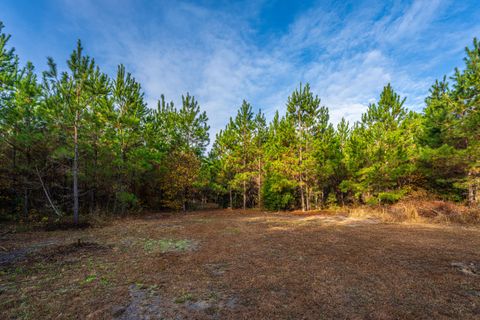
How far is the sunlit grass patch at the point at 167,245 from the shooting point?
5.70 meters

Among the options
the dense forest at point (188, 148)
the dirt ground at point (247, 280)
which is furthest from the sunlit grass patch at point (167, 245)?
the dense forest at point (188, 148)

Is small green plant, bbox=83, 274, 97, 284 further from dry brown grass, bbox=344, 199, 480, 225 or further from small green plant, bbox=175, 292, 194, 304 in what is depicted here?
dry brown grass, bbox=344, 199, 480, 225

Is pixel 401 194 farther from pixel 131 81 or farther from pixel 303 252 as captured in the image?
pixel 131 81

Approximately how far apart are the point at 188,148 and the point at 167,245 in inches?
598

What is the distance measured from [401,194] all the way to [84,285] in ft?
54.1

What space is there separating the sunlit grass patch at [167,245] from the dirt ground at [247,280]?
6 centimetres

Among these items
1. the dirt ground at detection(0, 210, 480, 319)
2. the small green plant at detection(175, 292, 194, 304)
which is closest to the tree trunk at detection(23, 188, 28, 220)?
the dirt ground at detection(0, 210, 480, 319)

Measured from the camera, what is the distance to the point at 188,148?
67.3 feet

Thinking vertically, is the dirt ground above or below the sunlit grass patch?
above

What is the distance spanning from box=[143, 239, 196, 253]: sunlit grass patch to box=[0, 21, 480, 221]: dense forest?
5.62m

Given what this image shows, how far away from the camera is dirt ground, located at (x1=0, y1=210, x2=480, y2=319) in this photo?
2.57 m

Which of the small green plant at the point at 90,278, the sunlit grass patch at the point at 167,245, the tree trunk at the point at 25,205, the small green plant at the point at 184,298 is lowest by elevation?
the sunlit grass patch at the point at 167,245

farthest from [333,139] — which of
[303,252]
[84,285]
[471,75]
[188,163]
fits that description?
[84,285]

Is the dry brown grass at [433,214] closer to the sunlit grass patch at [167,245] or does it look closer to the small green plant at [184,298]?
the sunlit grass patch at [167,245]
